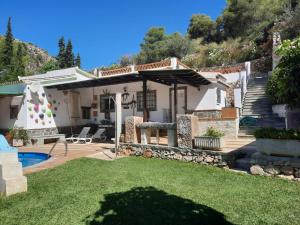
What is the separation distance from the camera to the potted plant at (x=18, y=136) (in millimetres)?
16469

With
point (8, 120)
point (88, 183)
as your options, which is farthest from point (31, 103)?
point (88, 183)

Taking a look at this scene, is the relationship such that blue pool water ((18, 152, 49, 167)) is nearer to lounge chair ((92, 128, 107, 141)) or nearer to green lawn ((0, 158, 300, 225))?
green lawn ((0, 158, 300, 225))

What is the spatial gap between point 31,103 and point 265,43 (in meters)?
21.0

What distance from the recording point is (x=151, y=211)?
5539 mm

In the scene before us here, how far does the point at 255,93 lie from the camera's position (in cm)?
1950

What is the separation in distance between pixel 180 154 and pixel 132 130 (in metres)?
2.52

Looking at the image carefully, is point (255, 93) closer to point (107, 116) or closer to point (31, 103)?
point (107, 116)

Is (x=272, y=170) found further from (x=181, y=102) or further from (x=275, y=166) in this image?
(x=181, y=102)

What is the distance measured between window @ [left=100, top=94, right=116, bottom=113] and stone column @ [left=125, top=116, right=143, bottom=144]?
768 cm

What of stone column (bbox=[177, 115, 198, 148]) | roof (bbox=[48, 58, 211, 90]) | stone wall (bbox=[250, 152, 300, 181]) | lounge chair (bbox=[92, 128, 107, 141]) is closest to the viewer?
stone wall (bbox=[250, 152, 300, 181])

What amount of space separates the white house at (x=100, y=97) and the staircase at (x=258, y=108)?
104 centimetres

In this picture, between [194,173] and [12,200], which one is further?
[194,173]

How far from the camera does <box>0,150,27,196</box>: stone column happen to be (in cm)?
688

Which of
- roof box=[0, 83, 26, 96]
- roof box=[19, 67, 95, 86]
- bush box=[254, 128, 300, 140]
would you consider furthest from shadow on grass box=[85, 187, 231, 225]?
roof box=[19, 67, 95, 86]
